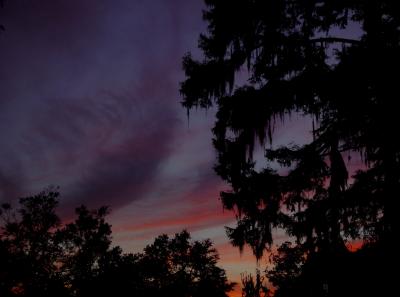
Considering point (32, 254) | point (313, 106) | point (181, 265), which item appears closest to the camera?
point (313, 106)

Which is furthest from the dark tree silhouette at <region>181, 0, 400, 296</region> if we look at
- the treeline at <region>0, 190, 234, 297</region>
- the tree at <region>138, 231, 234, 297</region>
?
the tree at <region>138, 231, 234, 297</region>

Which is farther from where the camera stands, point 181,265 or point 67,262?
point 181,265

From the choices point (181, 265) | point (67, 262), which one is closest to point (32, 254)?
point (67, 262)

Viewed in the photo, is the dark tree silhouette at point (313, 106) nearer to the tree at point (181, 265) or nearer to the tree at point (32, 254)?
the tree at point (32, 254)

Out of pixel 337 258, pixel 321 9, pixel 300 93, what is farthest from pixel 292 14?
pixel 337 258

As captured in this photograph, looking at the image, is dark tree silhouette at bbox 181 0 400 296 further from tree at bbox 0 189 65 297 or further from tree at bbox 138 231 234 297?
tree at bbox 138 231 234 297

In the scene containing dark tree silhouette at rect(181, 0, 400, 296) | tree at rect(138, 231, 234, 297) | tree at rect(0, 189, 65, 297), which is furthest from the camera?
tree at rect(138, 231, 234, 297)

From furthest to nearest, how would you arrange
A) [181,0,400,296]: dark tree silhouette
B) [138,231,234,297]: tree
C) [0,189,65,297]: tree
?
1. [138,231,234,297]: tree
2. [0,189,65,297]: tree
3. [181,0,400,296]: dark tree silhouette

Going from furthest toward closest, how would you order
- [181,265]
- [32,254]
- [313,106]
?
[181,265] < [32,254] < [313,106]

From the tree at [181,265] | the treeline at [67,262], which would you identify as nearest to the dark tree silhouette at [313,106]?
the treeline at [67,262]

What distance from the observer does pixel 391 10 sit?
23.7ft

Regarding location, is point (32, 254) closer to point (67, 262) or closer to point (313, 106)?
point (67, 262)

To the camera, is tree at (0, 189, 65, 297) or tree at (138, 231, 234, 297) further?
tree at (138, 231, 234, 297)

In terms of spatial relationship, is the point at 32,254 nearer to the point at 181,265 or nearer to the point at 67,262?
the point at 67,262
